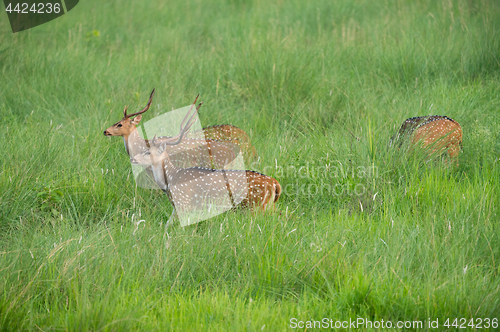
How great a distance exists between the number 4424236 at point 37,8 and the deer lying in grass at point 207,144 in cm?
522

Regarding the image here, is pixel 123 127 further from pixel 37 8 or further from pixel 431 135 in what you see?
pixel 37 8

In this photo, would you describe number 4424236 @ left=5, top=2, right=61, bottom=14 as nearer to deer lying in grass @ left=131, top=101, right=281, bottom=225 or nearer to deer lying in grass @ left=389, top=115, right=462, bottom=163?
deer lying in grass @ left=131, top=101, right=281, bottom=225

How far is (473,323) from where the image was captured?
9.26 feet

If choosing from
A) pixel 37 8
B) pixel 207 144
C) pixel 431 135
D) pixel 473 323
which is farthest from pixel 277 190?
pixel 37 8

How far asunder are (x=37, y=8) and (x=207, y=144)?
6145 millimetres

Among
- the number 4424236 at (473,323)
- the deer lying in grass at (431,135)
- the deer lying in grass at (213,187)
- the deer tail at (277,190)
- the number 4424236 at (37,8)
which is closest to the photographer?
the number 4424236 at (473,323)

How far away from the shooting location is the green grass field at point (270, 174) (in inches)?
119

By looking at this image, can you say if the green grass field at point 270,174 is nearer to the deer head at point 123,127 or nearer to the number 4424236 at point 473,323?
the number 4424236 at point 473,323

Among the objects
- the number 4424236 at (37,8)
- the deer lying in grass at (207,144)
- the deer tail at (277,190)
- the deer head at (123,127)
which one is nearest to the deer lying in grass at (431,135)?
the deer tail at (277,190)

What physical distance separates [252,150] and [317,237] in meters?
1.75

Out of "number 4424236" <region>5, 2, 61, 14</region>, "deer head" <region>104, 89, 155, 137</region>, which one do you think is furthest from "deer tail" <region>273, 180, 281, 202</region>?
"number 4424236" <region>5, 2, 61, 14</region>

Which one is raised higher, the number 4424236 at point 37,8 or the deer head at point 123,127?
the number 4424236 at point 37,8

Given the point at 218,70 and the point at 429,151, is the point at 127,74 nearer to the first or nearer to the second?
the point at 218,70

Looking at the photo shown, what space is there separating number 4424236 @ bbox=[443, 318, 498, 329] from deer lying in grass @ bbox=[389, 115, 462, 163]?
2.04 meters
